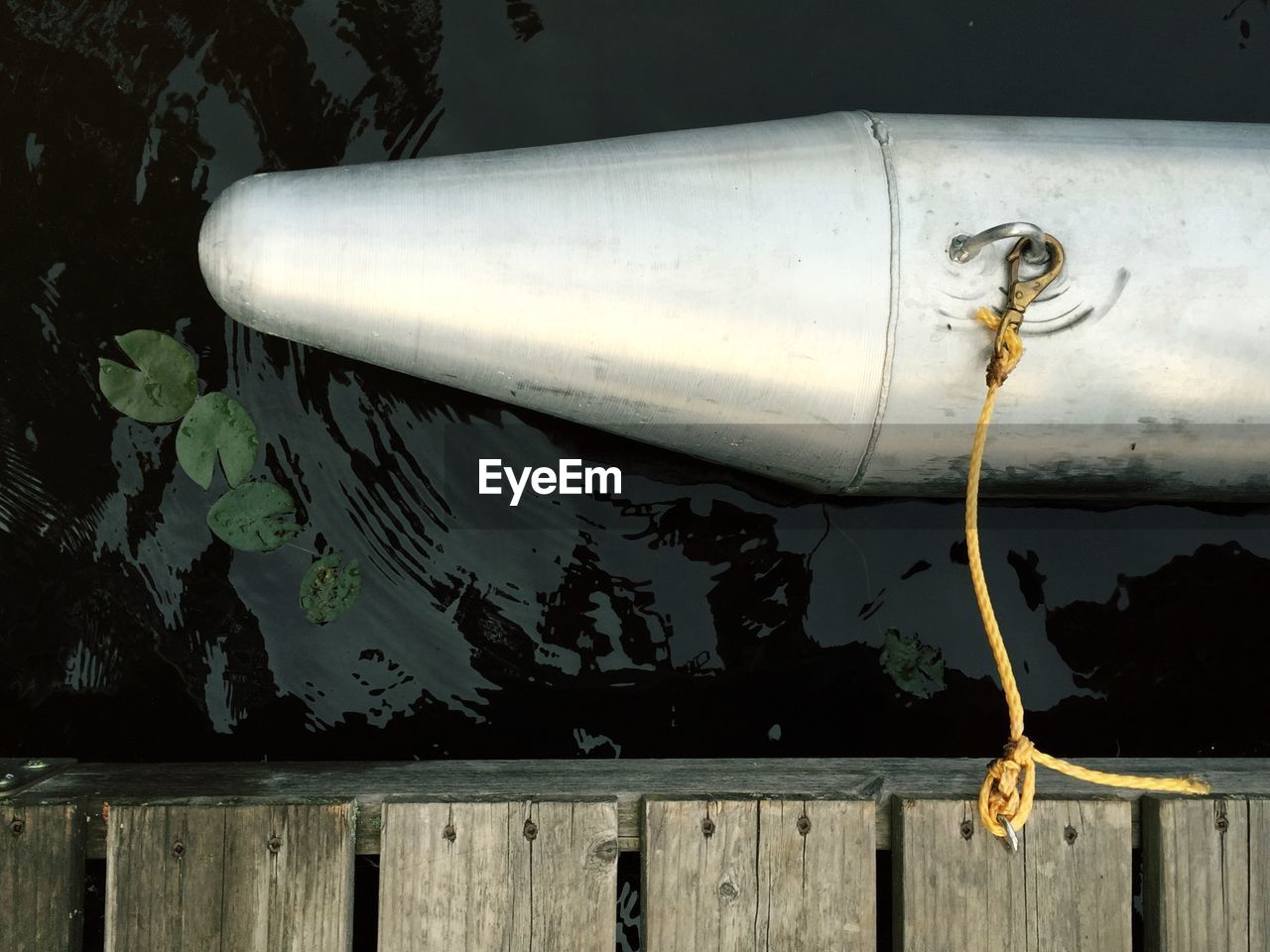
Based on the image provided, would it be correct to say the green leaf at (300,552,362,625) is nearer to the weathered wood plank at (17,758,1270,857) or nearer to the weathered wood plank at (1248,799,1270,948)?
the weathered wood plank at (17,758,1270,857)

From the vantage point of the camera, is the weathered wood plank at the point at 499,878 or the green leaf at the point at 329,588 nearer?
the weathered wood plank at the point at 499,878

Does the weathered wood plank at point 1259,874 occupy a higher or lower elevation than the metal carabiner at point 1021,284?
lower

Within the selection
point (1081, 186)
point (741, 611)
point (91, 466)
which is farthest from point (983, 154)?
point (91, 466)

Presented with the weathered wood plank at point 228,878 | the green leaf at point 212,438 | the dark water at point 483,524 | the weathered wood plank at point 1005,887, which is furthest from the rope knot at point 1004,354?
the green leaf at point 212,438

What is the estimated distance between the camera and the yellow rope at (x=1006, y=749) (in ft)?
3.00

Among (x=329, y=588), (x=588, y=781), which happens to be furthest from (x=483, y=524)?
(x=588, y=781)

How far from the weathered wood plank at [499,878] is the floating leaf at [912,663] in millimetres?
461

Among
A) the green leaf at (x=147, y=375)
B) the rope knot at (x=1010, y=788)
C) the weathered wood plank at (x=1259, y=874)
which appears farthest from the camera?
the green leaf at (x=147, y=375)

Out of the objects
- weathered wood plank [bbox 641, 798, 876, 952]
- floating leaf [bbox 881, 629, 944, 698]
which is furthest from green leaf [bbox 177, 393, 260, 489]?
floating leaf [bbox 881, 629, 944, 698]

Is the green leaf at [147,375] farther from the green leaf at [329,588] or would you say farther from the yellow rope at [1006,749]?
the yellow rope at [1006,749]

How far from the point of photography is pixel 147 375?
1249 millimetres

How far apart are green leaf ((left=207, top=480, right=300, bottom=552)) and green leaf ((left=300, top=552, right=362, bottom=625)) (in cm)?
6

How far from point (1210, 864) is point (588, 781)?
67 centimetres

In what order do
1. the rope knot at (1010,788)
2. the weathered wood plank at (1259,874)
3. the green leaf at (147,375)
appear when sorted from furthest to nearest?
the green leaf at (147,375)
the weathered wood plank at (1259,874)
the rope knot at (1010,788)
